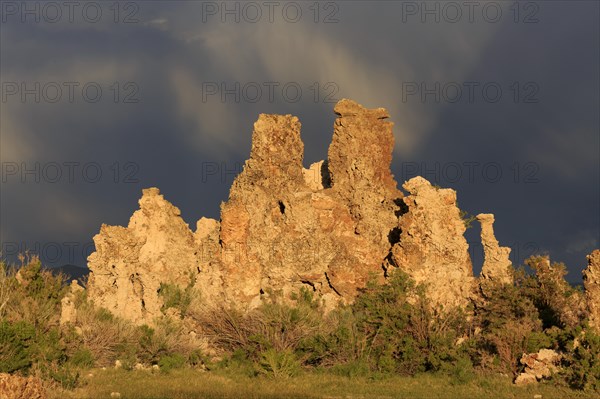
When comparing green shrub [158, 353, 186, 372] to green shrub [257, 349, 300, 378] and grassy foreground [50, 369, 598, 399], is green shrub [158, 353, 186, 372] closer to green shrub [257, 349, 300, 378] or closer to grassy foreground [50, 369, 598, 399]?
grassy foreground [50, 369, 598, 399]

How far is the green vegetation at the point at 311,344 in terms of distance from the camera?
27.5m

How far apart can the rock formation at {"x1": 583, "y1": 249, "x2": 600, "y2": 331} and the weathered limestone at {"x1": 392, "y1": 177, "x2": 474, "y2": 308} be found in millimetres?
8451

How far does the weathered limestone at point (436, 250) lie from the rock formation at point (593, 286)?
845 centimetres

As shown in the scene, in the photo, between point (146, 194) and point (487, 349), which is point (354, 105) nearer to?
point (146, 194)

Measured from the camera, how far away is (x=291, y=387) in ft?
92.4

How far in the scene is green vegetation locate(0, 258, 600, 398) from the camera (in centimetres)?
2747

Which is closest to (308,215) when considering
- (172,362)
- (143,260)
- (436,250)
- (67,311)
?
(436,250)

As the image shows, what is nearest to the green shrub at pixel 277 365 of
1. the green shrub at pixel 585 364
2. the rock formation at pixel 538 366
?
the rock formation at pixel 538 366

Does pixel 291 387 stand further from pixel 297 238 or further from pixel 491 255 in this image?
pixel 491 255

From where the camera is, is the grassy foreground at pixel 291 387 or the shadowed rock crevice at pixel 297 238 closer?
the grassy foreground at pixel 291 387

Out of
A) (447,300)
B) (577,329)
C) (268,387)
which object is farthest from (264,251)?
(577,329)

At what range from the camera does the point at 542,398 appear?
25875 mm

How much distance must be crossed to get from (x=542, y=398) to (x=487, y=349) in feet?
19.1

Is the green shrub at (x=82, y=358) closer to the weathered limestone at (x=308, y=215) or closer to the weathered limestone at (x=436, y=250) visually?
the weathered limestone at (x=308, y=215)
